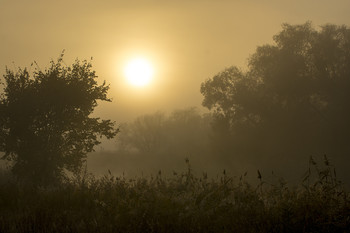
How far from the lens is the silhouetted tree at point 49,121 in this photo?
2397cm

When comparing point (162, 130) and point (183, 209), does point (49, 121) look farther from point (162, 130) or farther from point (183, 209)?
point (162, 130)

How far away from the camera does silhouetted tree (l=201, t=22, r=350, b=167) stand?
38781 millimetres

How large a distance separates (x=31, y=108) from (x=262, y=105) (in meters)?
25.0

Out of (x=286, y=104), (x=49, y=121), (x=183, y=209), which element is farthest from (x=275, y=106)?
(x=183, y=209)

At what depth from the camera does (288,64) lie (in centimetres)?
4022

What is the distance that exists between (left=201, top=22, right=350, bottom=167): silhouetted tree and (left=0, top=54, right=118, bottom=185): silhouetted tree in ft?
65.6

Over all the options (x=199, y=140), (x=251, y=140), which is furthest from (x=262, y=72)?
(x=199, y=140)

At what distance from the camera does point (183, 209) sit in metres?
9.58

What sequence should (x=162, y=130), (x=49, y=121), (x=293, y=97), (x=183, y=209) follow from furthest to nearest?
(x=162, y=130) < (x=293, y=97) < (x=49, y=121) < (x=183, y=209)

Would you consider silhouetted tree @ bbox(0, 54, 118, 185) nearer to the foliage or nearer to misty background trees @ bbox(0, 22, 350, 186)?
misty background trees @ bbox(0, 22, 350, 186)

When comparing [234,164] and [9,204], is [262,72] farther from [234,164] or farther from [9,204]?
[9,204]

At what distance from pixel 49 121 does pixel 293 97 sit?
25.5 meters

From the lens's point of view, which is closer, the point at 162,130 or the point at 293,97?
the point at 293,97

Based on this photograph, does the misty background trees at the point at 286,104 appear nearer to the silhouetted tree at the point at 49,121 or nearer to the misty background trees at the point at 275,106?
the misty background trees at the point at 275,106
